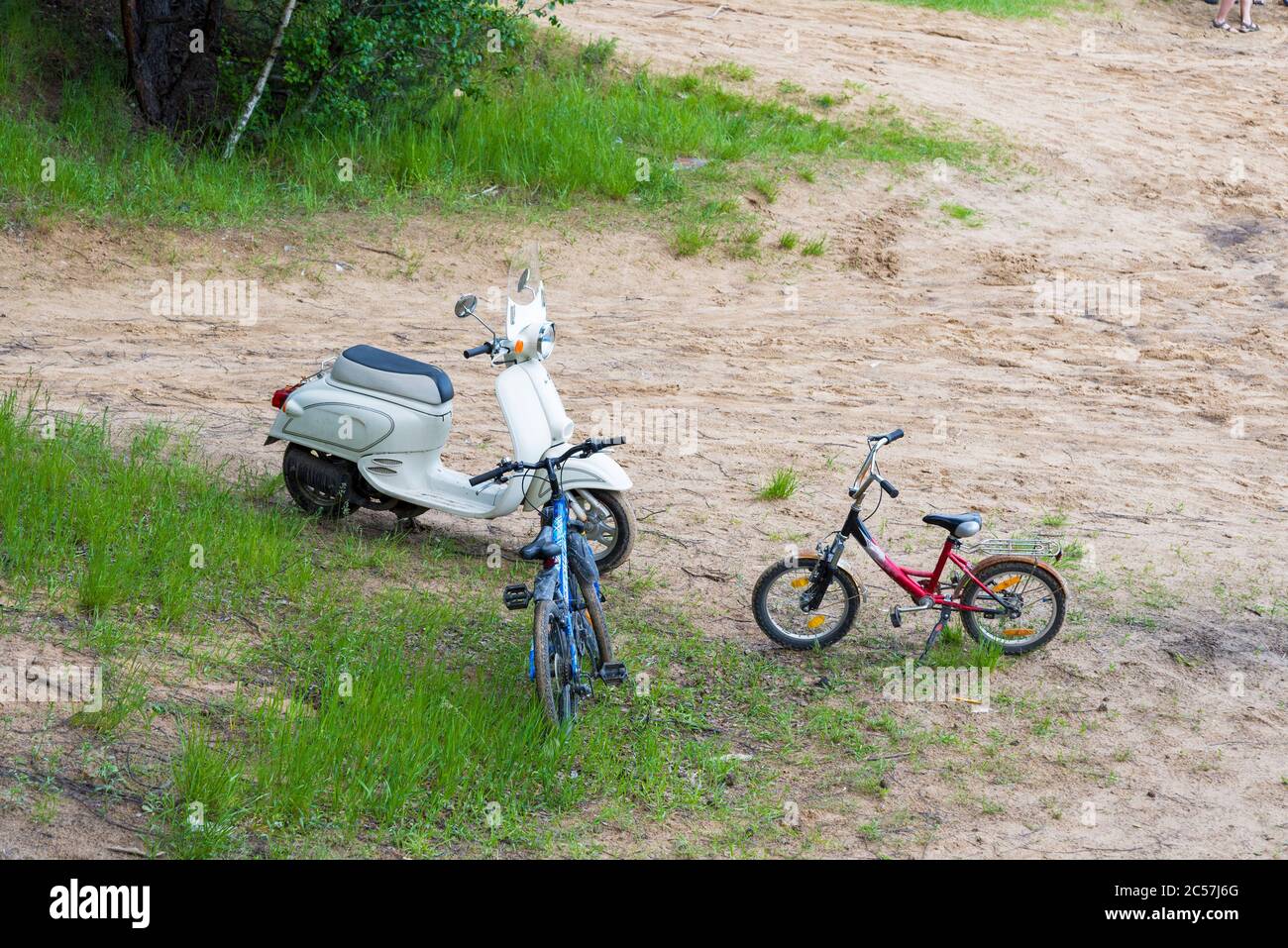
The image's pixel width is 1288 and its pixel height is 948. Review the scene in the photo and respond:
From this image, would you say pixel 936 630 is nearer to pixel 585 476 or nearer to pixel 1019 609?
pixel 1019 609

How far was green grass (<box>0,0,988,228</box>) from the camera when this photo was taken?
1110cm

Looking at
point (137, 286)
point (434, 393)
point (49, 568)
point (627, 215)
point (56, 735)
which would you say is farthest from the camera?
point (627, 215)

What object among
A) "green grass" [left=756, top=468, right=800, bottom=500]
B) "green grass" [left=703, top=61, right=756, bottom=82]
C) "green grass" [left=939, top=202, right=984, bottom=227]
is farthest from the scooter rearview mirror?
"green grass" [left=703, top=61, right=756, bottom=82]

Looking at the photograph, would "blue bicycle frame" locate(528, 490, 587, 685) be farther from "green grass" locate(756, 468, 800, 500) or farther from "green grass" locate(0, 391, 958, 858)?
"green grass" locate(756, 468, 800, 500)

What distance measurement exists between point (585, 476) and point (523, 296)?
1.00 m

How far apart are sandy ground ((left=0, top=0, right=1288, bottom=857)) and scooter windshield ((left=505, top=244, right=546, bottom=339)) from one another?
141cm

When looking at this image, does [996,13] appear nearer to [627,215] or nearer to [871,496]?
[627,215]

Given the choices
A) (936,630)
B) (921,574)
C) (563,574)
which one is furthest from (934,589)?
(563,574)

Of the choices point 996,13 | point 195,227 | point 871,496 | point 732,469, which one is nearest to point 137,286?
point 195,227

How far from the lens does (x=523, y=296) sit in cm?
686

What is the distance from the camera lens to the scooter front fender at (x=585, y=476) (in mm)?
6848

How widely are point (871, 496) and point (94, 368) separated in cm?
536

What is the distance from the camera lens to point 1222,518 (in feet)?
27.4

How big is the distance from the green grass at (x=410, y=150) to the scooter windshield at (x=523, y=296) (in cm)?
515
